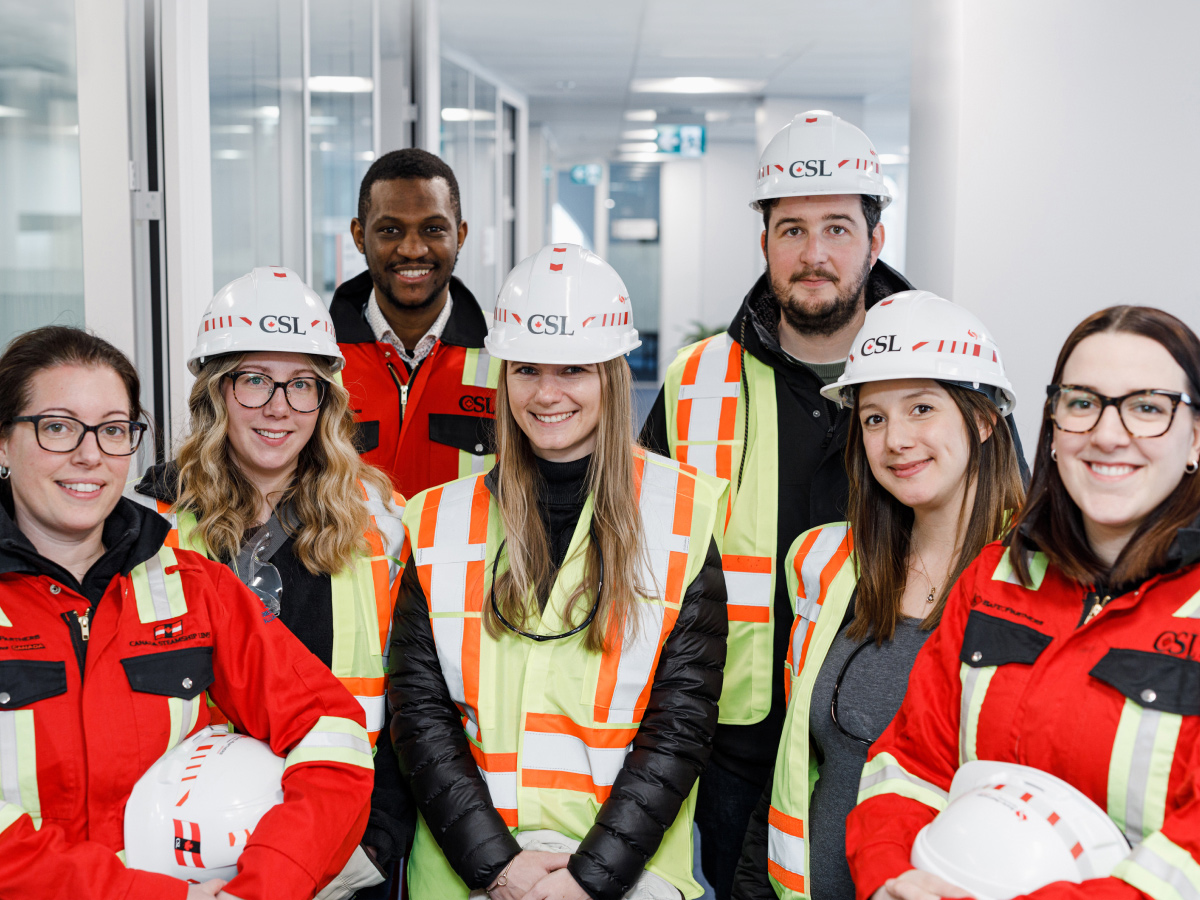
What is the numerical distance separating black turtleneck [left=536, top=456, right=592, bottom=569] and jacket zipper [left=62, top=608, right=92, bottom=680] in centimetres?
84

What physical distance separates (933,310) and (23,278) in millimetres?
2147

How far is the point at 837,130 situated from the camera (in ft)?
8.33

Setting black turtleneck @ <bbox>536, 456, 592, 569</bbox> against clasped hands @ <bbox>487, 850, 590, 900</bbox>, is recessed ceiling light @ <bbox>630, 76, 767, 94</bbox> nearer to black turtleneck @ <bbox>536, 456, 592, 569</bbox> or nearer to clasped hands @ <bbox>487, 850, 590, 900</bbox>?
black turtleneck @ <bbox>536, 456, 592, 569</bbox>

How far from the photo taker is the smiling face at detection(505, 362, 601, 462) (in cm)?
205

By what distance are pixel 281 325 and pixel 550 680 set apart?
0.97m

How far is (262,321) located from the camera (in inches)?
87.7

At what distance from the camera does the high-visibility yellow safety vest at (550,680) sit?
1930 mm

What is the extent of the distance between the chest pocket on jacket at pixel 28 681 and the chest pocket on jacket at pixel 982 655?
1419 millimetres

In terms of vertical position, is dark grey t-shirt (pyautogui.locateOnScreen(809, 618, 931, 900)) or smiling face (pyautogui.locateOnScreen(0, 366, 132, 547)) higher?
smiling face (pyautogui.locateOnScreen(0, 366, 132, 547))

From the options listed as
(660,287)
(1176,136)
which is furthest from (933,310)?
(660,287)

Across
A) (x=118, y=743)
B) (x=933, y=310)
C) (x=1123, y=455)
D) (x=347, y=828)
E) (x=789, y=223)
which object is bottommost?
(x=347, y=828)

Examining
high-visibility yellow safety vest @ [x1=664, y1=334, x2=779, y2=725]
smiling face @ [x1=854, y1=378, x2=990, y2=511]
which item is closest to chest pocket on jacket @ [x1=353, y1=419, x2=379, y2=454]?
high-visibility yellow safety vest @ [x1=664, y1=334, x2=779, y2=725]

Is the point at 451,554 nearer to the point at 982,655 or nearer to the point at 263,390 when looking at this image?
the point at 263,390

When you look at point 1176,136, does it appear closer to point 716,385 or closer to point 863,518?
point 716,385
